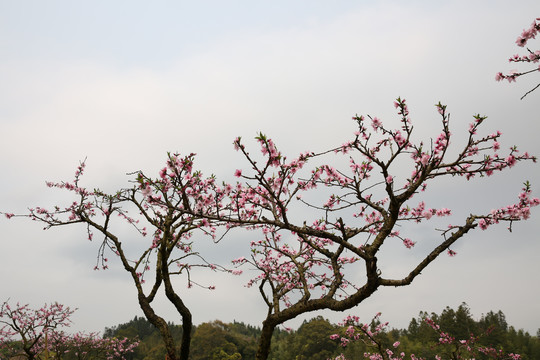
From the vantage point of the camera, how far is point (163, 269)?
9.25m

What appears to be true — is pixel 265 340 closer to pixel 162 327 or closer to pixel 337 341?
pixel 162 327

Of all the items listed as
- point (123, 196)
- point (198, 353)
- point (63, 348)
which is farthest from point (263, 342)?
point (198, 353)

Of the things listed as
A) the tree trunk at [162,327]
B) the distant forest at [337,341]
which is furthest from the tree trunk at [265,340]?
the distant forest at [337,341]

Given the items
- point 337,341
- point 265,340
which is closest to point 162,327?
point 265,340

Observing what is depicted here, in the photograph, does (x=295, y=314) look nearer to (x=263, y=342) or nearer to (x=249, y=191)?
(x=263, y=342)

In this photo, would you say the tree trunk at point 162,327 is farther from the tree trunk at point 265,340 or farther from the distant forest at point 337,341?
the distant forest at point 337,341

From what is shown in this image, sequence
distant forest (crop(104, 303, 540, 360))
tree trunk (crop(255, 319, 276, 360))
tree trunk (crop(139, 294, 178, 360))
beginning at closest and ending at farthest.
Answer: tree trunk (crop(255, 319, 276, 360)) < tree trunk (crop(139, 294, 178, 360)) < distant forest (crop(104, 303, 540, 360))

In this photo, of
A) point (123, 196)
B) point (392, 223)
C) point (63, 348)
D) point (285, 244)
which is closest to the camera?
point (392, 223)

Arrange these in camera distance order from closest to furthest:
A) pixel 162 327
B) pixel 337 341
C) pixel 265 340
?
pixel 265 340 → pixel 162 327 → pixel 337 341

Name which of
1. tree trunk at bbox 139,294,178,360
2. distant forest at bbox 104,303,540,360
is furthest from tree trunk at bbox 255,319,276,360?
distant forest at bbox 104,303,540,360

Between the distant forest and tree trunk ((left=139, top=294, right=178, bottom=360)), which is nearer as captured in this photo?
tree trunk ((left=139, top=294, right=178, bottom=360))

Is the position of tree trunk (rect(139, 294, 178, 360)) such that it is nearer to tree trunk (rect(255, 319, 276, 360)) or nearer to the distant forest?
tree trunk (rect(255, 319, 276, 360))

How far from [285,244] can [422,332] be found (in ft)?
168

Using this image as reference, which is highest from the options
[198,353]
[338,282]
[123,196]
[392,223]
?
[123,196]
